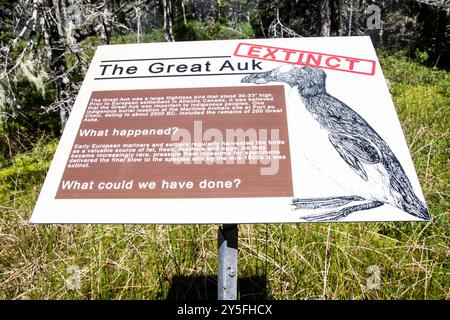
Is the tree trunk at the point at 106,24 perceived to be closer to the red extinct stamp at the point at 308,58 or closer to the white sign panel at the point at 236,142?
the white sign panel at the point at 236,142

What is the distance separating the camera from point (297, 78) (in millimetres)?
2068

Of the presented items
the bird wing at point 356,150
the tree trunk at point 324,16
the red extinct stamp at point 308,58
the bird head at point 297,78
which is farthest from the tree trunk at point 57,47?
the tree trunk at point 324,16

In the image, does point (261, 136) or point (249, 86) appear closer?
point (261, 136)

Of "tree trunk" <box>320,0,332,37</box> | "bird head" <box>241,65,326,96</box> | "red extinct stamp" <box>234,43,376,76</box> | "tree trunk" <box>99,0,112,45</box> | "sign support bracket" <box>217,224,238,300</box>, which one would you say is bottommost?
"tree trunk" <box>320,0,332,37</box>

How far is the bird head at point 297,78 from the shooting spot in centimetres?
202

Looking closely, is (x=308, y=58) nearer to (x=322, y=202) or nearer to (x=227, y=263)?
(x=322, y=202)

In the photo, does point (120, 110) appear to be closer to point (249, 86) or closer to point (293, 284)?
point (249, 86)

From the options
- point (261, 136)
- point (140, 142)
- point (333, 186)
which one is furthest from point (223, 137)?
point (333, 186)

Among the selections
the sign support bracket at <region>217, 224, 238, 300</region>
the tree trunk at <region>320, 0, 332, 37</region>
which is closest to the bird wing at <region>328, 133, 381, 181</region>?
the sign support bracket at <region>217, 224, 238, 300</region>

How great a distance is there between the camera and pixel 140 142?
1853 millimetres

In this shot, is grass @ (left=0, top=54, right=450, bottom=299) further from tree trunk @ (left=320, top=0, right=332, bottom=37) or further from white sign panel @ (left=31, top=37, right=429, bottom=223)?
tree trunk @ (left=320, top=0, right=332, bottom=37)

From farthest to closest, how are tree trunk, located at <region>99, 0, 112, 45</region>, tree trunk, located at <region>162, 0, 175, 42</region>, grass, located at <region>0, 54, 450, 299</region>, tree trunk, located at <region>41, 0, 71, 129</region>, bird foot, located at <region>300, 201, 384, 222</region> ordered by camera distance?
tree trunk, located at <region>162, 0, 175, 42</region> → tree trunk, located at <region>99, 0, 112, 45</region> → tree trunk, located at <region>41, 0, 71, 129</region> → grass, located at <region>0, 54, 450, 299</region> → bird foot, located at <region>300, 201, 384, 222</region>

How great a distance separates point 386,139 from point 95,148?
1372 millimetres

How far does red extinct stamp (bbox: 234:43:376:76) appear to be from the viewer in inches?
85.0
